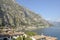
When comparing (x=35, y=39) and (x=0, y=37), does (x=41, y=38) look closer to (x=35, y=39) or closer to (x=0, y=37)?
(x=35, y=39)

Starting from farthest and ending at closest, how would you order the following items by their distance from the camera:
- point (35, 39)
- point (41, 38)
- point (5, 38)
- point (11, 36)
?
point (41, 38)
point (35, 39)
point (11, 36)
point (5, 38)

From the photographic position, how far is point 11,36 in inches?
2250

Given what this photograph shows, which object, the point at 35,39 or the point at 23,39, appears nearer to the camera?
the point at 23,39

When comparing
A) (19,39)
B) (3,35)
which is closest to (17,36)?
(19,39)

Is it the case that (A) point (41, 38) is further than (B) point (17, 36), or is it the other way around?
(A) point (41, 38)

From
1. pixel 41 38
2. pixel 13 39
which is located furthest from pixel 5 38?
pixel 41 38

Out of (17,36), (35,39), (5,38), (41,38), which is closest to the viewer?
(5,38)

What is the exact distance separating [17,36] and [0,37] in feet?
33.5

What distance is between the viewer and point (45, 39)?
283 feet

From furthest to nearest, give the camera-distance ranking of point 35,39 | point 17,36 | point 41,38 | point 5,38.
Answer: point 41,38, point 35,39, point 17,36, point 5,38

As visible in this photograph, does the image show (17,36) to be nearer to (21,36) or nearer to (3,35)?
(21,36)

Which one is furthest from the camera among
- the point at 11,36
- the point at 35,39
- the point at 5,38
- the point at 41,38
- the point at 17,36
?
the point at 41,38

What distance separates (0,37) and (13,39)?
658cm

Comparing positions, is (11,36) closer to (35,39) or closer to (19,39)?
(19,39)
